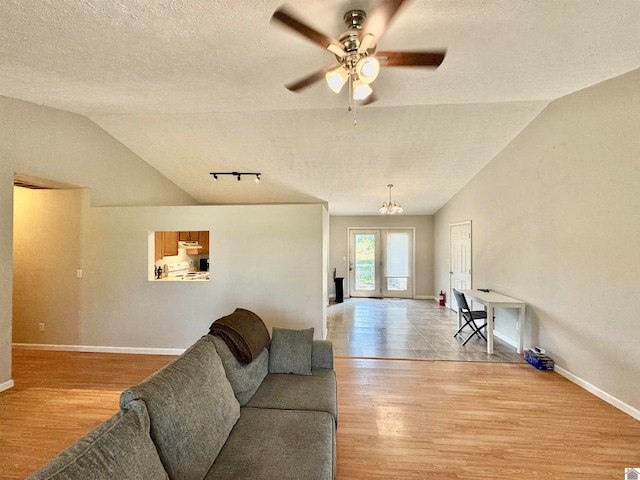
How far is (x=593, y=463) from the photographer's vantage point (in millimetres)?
1954

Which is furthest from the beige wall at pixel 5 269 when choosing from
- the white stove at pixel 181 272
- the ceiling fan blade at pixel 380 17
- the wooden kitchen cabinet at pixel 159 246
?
the ceiling fan blade at pixel 380 17

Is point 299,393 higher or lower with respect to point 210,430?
lower

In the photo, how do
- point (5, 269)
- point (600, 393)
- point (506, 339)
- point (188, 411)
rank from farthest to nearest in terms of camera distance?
point (506, 339)
point (5, 269)
point (600, 393)
point (188, 411)

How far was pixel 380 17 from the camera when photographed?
1.38m

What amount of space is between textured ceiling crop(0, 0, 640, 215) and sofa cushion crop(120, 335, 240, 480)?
2.03 meters

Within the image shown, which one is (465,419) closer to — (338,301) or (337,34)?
(337,34)

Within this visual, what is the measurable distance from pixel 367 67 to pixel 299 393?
2135mm

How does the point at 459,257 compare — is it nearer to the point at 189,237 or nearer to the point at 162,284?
the point at 162,284

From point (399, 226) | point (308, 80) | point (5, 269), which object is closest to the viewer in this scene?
point (308, 80)

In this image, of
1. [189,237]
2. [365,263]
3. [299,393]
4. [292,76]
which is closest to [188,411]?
[299,393]

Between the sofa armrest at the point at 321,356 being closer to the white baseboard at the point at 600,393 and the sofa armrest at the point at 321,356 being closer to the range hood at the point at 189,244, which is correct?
the white baseboard at the point at 600,393

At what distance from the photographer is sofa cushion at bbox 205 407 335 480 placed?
1302mm

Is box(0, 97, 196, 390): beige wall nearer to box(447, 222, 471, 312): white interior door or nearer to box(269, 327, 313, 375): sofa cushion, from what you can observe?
box(269, 327, 313, 375): sofa cushion

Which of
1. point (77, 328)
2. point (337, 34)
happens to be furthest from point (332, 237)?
point (337, 34)
